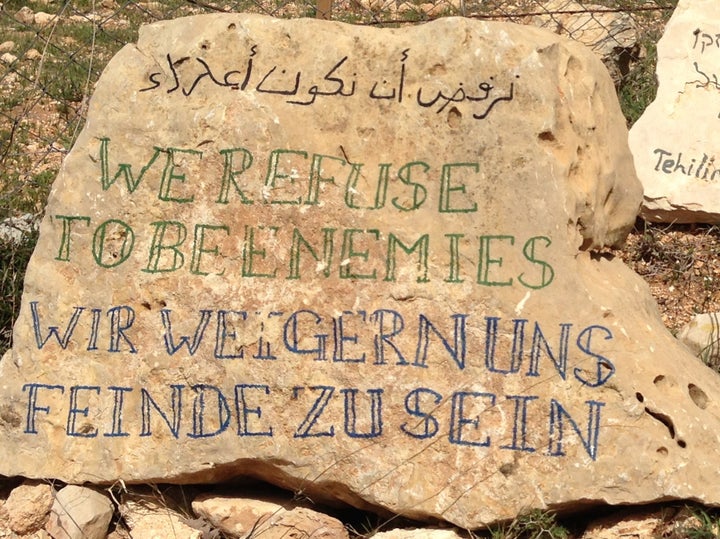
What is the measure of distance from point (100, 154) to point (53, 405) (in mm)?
811

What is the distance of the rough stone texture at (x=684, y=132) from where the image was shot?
15.6ft

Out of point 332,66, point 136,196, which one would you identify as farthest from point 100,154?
point 332,66

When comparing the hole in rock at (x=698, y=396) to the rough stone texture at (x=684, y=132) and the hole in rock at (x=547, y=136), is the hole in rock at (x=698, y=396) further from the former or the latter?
the rough stone texture at (x=684, y=132)

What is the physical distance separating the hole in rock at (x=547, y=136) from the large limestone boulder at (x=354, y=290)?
0.01 meters

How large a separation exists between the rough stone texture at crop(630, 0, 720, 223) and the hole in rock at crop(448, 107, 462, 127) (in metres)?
1.72

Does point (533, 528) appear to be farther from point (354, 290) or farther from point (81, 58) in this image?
point (81, 58)

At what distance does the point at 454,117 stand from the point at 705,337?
1321 mm

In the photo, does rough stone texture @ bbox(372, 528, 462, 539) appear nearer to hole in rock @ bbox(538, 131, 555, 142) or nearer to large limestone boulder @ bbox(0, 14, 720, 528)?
large limestone boulder @ bbox(0, 14, 720, 528)

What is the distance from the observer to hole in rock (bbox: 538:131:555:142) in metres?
3.31

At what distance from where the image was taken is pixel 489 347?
10.7ft

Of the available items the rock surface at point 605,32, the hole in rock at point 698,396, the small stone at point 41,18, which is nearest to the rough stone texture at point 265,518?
the hole in rock at point 698,396

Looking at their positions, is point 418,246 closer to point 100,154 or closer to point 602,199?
point 602,199

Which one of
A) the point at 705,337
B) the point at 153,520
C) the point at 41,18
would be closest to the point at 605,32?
the point at 705,337

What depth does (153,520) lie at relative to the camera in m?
3.43
